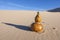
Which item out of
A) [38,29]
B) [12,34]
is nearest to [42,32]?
[38,29]

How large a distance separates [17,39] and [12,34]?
3.25ft

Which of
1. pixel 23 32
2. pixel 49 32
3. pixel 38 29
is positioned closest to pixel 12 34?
pixel 23 32

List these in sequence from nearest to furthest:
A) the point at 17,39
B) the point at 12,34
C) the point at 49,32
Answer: the point at 17,39
the point at 12,34
the point at 49,32

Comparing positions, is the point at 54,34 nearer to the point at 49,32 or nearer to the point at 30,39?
the point at 49,32

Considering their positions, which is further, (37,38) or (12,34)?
(12,34)

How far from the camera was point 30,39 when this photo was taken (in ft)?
28.1

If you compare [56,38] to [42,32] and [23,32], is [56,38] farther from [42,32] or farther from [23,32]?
[23,32]

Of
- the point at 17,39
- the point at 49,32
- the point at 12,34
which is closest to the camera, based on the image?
the point at 17,39

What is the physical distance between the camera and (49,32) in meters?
10.1

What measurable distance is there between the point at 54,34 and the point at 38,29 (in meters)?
0.93

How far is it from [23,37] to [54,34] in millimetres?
1860

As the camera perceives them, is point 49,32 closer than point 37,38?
No

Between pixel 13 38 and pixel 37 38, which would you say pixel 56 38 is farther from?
pixel 13 38

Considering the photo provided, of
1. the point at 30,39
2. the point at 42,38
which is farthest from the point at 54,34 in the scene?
the point at 30,39
